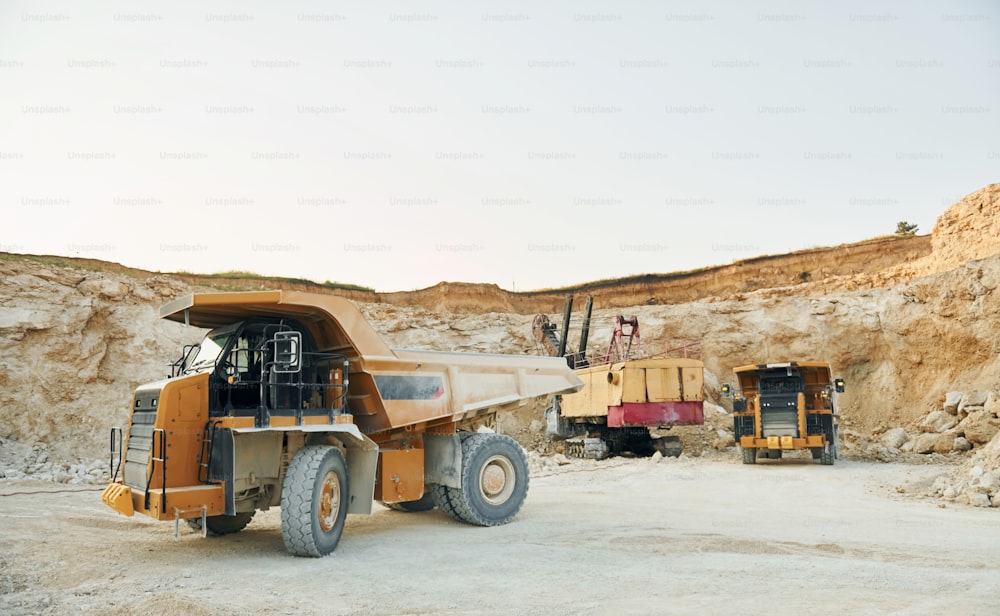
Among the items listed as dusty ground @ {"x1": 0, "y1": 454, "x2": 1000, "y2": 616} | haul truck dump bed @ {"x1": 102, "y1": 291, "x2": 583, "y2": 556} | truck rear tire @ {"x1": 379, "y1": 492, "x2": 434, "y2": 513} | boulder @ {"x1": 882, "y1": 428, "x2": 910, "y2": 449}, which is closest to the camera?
dusty ground @ {"x1": 0, "y1": 454, "x2": 1000, "y2": 616}

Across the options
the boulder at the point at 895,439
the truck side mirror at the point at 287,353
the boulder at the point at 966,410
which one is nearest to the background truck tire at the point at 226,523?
the truck side mirror at the point at 287,353

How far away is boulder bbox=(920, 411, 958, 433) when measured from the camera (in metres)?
22.2

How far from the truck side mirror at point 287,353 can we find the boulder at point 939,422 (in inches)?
828

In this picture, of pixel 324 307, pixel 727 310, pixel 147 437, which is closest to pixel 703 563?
pixel 324 307

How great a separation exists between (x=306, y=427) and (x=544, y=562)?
269 cm

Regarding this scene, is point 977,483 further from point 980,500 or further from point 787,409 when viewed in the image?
point 787,409


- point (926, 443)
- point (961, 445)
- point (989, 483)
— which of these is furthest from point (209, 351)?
point (961, 445)

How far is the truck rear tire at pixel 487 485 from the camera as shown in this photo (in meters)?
9.57

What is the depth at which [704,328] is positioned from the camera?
31.5 m

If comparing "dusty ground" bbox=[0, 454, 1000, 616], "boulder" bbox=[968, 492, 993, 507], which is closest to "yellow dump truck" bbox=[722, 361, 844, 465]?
"dusty ground" bbox=[0, 454, 1000, 616]

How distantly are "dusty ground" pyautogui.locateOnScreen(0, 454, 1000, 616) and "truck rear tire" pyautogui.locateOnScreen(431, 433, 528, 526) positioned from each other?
11.7 inches

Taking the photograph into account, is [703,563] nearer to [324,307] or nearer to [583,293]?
[324,307]

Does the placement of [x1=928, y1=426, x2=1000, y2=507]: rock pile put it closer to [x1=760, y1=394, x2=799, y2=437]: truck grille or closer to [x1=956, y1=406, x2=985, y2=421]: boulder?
[x1=760, y1=394, x2=799, y2=437]: truck grille

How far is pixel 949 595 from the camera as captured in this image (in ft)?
18.6
